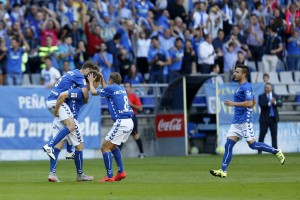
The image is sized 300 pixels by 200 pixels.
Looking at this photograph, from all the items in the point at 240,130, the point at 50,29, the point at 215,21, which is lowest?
the point at 240,130

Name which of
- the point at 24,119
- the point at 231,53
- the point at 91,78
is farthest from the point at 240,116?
the point at 231,53

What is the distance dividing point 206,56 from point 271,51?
3237mm

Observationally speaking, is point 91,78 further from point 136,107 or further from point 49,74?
point 136,107

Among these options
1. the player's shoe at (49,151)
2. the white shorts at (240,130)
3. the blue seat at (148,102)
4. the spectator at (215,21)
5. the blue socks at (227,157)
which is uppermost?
the spectator at (215,21)

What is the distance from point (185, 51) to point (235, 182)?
54.5 feet

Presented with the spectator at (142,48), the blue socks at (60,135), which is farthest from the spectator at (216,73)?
the blue socks at (60,135)

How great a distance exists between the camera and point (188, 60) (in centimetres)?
3600

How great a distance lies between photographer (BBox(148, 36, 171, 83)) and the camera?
117ft

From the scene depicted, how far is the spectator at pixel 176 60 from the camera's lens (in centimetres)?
3608

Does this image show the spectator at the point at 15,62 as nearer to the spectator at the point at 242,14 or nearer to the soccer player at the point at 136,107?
the soccer player at the point at 136,107

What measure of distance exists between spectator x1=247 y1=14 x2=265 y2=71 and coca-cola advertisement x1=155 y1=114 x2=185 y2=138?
5414 mm

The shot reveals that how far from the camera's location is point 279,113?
36750mm

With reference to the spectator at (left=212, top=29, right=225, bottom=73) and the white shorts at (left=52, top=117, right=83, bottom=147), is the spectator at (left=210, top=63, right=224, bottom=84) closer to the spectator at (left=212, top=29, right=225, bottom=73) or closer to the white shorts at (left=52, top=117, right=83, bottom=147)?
the spectator at (left=212, top=29, right=225, bottom=73)

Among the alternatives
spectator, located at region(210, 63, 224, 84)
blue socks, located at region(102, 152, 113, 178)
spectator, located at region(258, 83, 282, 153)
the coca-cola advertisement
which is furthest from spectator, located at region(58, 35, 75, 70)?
blue socks, located at region(102, 152, 113, 178)
